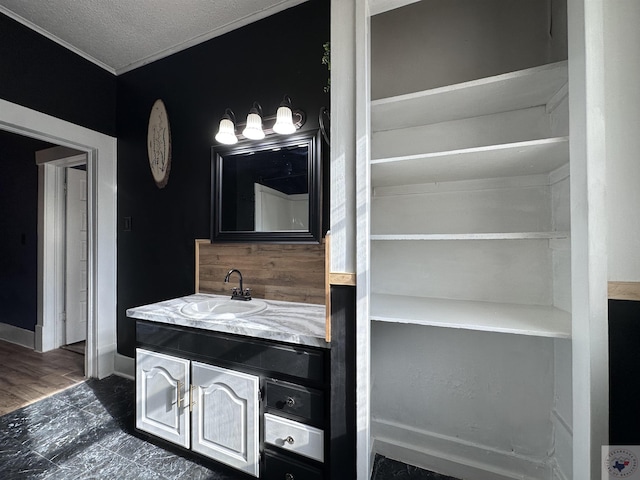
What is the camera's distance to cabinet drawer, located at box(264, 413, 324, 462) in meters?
1.20

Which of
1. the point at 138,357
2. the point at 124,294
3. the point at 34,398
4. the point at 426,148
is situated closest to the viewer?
the point at 426,148

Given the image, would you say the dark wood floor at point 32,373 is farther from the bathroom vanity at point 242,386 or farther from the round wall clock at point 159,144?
the round wall clock at point 159,144

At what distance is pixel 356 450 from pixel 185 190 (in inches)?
79.9

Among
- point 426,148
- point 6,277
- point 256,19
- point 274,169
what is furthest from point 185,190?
Result: point 6,277

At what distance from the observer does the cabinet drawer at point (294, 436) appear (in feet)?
3.93

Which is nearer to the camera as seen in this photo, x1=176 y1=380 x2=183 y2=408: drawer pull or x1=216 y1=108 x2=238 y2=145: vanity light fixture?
x1=176 y1=380 x2=183 y2=408: drawer pull

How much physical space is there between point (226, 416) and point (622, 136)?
6.36 ft

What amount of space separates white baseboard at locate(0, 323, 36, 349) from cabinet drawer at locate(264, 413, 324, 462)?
11.0 ft

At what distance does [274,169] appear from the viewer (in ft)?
6.01

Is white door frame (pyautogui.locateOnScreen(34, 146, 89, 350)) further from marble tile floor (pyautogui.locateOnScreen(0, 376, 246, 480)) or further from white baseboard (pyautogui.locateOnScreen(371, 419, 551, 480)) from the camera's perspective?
white baseboard (pyautogui.locateOnScreen(371, 419, 551, 480))

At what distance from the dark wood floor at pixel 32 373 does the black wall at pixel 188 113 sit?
546mm

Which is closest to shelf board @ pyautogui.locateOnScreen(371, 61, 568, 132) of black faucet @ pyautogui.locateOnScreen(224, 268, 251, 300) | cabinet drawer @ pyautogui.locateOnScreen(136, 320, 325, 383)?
cabinet drawer @ pyautogui.locateOnScreen(136, 320, 325, 383)

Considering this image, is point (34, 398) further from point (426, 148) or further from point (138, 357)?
point (426, 148)

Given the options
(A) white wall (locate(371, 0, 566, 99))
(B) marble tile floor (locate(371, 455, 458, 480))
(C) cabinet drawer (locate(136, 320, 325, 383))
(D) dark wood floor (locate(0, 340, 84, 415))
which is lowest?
(B) marble tile floor (locate(371, 455, 458, 480))
